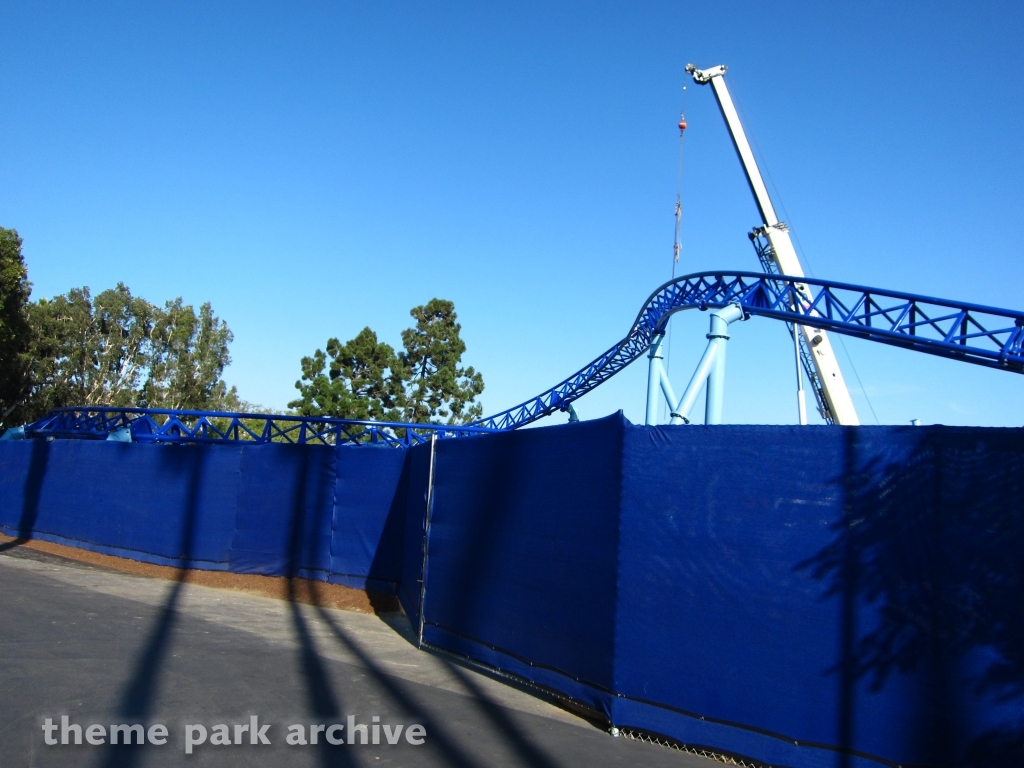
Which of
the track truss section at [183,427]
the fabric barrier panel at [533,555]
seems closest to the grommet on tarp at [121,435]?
the track truss section at [183,427]

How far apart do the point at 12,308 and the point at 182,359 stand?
66.8ft

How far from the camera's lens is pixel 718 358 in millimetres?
20594

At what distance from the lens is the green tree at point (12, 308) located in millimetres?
34312

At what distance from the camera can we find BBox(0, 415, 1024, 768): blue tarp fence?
5.23m

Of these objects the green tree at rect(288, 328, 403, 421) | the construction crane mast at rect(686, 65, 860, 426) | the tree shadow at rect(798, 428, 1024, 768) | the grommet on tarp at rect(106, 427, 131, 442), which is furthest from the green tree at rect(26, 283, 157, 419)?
the tree shadow at rect(798, 428, 1024, 768)

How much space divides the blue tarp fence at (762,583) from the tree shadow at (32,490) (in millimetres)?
14461

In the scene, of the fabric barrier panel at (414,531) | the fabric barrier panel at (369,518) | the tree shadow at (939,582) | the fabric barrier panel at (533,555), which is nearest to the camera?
the tree shadow at (939,582)

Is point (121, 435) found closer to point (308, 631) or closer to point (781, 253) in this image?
point (308, 631)

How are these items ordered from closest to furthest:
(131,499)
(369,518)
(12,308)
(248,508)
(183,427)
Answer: (369,518) < (248,508) < (131,499) < (183,427) < (12,308)

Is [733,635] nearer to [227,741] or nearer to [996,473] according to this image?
[996,473]

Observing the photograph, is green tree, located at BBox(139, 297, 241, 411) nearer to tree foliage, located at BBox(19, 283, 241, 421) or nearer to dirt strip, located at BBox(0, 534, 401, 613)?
tree foliage, located at BBox(19, 283, 241, 421)

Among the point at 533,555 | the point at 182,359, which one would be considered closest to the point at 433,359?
the point at 182,359

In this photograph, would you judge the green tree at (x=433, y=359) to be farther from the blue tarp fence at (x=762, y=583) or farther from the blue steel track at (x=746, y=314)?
the blue tarp fence at (x=762, y=583)

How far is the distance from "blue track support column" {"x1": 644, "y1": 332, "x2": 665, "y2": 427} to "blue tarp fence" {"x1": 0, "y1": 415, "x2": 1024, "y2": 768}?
16190 mm
